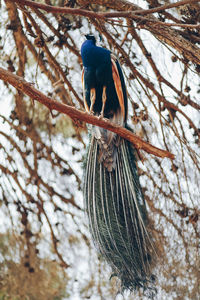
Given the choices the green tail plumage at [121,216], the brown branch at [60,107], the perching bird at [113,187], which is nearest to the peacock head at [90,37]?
the perching bird at [113,187]

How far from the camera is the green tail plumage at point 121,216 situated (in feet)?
8.21

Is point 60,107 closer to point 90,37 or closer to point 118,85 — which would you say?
point 118,85

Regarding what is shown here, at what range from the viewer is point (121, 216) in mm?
2730

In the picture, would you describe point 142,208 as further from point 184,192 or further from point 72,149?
point 72,149

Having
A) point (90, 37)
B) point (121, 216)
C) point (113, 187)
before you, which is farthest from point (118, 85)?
point (121, 216)

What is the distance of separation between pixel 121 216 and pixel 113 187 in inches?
9.0

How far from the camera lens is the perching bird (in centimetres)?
253

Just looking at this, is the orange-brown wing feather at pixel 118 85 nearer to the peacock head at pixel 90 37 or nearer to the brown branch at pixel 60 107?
the peacock head at pixel 90 37

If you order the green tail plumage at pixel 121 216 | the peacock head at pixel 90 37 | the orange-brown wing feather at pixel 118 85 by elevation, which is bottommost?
the green tail plumage at pixel 121 216

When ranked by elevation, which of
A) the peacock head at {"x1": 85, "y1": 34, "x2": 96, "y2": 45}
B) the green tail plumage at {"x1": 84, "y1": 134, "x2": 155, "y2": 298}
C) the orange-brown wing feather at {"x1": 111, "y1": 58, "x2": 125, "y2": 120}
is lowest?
the green tail plumage at {"x1": 84, "y1": 134, "x2": 155, "y2": 298}

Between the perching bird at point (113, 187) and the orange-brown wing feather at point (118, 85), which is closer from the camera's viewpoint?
the perching bird at point (113, 187)

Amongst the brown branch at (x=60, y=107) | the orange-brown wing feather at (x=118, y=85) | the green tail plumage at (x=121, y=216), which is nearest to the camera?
the brown branch at (x=60, y=107)

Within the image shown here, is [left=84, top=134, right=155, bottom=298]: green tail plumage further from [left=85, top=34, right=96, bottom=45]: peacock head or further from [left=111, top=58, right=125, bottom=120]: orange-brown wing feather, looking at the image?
[left=85, top=34, right=96, bottom=45]: peacock head

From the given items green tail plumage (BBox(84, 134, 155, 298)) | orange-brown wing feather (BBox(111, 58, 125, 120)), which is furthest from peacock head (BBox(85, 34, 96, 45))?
green tail plumage (BBox(84, 134, 155, 298))
